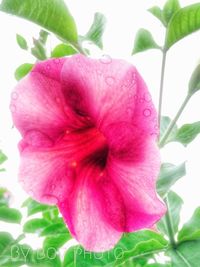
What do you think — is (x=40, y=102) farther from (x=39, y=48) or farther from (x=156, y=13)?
(x=156, y=13)

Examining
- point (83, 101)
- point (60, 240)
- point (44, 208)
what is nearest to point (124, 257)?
point (83, 101)

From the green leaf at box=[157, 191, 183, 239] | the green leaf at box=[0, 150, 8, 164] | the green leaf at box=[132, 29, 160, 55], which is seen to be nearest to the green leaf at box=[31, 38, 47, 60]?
the green leaf at box=[132, 29, 160, 55]

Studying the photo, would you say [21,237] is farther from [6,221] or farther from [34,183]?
[34,183]

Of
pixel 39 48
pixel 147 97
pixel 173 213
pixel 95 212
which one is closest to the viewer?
pixel 147 97

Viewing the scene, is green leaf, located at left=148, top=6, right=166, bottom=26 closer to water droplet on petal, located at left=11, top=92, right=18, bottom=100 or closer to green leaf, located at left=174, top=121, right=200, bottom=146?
green leaf, located at left=174, top=121, right=200, bottom=146

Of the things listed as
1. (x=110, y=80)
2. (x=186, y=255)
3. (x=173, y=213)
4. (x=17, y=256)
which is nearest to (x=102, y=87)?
(x=110, y=80)

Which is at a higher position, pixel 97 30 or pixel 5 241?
pixel 97 30
